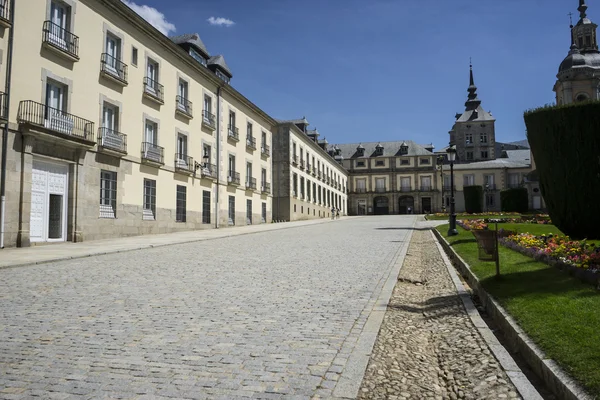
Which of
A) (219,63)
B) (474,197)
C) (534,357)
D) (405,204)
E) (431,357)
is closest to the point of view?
(534,357)

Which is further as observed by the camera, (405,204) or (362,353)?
(405,204)

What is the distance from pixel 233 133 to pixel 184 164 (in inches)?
262

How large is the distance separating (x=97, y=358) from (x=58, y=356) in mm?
371

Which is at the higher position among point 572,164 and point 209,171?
point 209,171

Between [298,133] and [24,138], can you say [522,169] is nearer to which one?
[298,133]

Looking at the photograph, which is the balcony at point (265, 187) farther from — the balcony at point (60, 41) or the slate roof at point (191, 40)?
the balcony at point (60, 41)

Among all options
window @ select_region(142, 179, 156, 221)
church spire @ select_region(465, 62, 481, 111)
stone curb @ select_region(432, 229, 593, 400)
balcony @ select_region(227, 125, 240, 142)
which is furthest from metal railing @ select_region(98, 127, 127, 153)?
church spire @ select_region(465, 62, 481, 111)

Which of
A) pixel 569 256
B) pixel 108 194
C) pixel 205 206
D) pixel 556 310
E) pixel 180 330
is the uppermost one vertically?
pixel 108 194

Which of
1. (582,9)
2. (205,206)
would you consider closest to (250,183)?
(205,206)

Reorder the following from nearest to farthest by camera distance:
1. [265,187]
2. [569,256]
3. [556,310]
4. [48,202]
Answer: [556,310] → [569,256] → [48,202] → [265,187]

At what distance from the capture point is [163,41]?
21734 mm

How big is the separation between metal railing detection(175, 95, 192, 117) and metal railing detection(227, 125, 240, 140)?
4.88 meters

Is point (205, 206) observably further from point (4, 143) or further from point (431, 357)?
point (431, 357)

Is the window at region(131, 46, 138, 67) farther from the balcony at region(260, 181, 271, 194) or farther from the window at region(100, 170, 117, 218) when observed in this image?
the balcony at region(260, 181, 271, 194)
